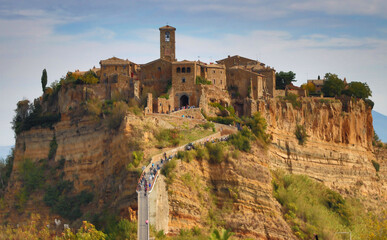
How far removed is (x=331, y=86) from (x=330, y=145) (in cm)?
668

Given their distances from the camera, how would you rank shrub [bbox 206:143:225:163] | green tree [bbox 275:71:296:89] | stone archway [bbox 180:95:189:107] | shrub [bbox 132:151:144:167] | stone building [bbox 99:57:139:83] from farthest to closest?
1. green tree [bbox 275:71:296:89]
2. stone building [bbox 99:57:139:83]
3. stone archway [bbox 180:95:189:107]
4. shrub [bbox 206:143:225:163]
5. shrub [bbox 132:151:144:167]

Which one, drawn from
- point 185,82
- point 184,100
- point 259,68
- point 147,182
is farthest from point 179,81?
point 147,182

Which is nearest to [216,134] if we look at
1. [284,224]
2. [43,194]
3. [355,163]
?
[284,224]

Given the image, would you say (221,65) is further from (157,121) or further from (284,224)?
(284,224)

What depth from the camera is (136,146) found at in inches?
2606

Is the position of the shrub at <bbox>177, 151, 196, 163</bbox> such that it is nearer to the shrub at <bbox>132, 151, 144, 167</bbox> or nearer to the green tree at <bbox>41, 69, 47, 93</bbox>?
the shrub at <bbox>132, 151, 144, 167</bbox>

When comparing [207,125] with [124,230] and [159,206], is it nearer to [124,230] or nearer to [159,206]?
[159,206]

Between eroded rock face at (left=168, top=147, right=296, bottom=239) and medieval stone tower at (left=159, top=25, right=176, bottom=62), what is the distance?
17.7m

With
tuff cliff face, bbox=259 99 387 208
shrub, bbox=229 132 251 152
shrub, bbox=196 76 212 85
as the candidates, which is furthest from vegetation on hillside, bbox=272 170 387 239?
shrub, bbox=196 76 212 85

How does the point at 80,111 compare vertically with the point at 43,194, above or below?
above

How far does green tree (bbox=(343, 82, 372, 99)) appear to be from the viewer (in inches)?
3674

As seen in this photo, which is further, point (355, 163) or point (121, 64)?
point (355, 163)

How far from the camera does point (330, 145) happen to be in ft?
293

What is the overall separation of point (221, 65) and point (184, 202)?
78.0 ft
